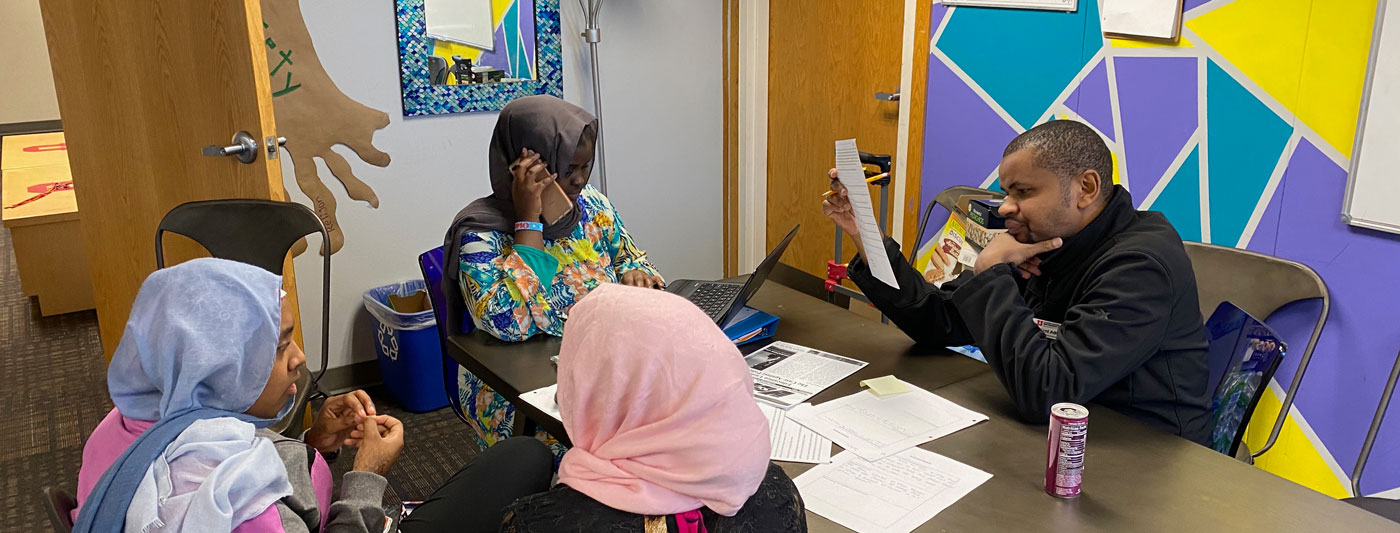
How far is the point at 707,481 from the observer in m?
1.11

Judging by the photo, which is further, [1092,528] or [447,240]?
[447,240]

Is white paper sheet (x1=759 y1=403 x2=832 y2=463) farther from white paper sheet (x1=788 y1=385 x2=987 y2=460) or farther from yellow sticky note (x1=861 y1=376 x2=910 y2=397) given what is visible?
yellow sticky note (x1=861 y1=376 x2=910 y2=397)

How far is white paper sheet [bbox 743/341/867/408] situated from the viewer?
1.72m

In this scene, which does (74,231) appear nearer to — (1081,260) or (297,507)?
(297,507)

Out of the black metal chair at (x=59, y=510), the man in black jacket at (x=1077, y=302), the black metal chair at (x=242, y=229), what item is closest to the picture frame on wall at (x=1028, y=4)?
the man in black jacket at (x=1077, y=302)

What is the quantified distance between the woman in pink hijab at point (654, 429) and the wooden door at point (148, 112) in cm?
163

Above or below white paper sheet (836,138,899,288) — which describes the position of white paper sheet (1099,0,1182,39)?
above

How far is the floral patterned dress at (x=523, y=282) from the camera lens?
2.00 metres

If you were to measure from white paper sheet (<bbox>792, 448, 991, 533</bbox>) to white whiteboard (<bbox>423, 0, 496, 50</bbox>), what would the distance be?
2580 millimetres

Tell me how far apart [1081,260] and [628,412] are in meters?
1.08

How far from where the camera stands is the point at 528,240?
2.15 m

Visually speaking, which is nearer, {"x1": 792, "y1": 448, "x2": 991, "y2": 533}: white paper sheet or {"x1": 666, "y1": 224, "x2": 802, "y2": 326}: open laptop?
{"x1": 792, "y1": 448, "x2": 991, "y2": 533}: white paper sheet

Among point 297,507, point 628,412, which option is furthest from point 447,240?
point 628,412

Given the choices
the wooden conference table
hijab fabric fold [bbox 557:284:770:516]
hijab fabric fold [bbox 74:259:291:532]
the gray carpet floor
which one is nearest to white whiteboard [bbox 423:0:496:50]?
the gray carpet floor
